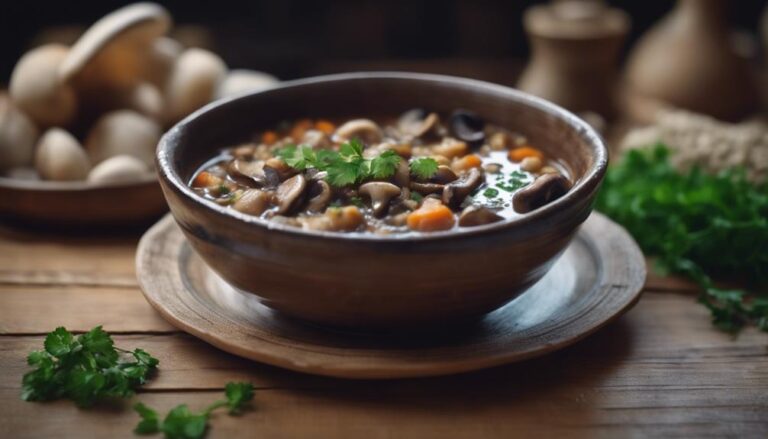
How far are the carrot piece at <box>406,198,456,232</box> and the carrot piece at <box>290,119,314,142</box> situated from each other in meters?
0.91

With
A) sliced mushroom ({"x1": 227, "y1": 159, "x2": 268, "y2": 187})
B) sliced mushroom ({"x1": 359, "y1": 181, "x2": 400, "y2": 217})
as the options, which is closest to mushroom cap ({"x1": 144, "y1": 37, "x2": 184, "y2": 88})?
sliced mushroom ({"x1": 227, "y1": 159, "x2": 268, "y2": 187})

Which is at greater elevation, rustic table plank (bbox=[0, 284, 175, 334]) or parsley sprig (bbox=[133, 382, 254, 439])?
parsley sprig (bbox=[133, 382, 254, 439])

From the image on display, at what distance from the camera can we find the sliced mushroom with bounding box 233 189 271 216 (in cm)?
290

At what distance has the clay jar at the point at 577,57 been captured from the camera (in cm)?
503

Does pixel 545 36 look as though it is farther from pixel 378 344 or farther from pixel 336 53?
pixel 378 344

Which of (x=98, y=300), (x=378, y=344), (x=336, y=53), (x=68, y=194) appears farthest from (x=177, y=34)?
(x=378, y=344)

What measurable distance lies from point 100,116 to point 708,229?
278 centimetres

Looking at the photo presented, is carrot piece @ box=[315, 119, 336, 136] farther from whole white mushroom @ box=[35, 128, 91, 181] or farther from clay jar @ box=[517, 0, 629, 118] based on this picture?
clay jar @ box=[517, 0, 629, 118]

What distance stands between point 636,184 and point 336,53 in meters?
3.13

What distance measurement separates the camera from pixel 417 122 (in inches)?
145

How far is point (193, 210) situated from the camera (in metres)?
2.68

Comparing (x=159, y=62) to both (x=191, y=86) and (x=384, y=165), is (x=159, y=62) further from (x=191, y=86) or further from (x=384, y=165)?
(x=384, y=165)

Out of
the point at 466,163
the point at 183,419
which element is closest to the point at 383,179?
the point at 466,163

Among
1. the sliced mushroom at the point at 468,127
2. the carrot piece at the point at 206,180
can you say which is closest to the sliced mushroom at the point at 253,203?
the carrot piece at the point at 206,180
